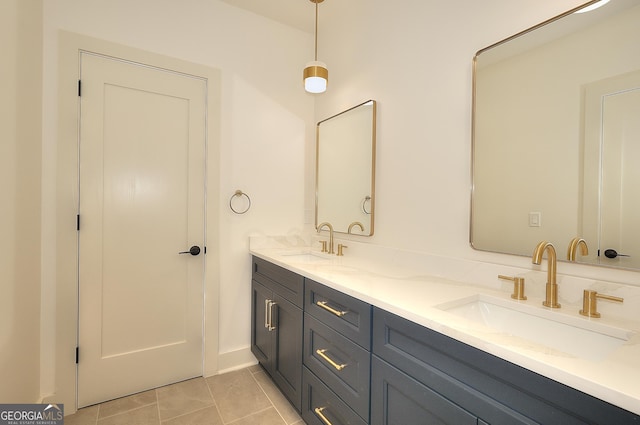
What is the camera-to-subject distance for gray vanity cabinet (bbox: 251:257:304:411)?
1743 millimetres

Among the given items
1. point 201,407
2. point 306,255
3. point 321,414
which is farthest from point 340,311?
point 201,407

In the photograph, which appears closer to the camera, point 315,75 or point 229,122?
point 315,75

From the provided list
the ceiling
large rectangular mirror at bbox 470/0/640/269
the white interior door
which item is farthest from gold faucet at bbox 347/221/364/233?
the ceiling

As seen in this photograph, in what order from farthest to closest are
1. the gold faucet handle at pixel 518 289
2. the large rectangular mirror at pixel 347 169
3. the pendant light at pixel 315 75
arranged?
the large rectangular mirror at pixel 347 169 < the pendant light at pixel 315 75 < the gold faucet handle at pixel 518 289

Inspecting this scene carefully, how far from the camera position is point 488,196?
55.0 inches

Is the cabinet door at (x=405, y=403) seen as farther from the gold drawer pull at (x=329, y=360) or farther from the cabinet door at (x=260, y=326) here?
the cabinet door at (x=260, y=326)

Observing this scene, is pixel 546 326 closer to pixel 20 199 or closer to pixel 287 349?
pixel 287 349

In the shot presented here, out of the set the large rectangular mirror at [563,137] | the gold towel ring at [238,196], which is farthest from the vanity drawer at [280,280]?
the large rectangular mirror at [563,137]

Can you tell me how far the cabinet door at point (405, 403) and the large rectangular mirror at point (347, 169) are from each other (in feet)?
3.43

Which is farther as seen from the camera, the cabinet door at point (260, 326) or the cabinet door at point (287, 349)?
the cabinet door at point (260, 326)

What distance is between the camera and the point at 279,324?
6.47 ft

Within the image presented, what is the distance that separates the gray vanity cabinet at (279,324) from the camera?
174 centimetres

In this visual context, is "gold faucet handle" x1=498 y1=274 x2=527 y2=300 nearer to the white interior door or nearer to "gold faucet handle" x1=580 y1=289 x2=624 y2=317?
"gold faucet handle" x1=580 y1=289 x2=624 y2=317

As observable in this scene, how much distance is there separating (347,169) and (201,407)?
1.90 meters
